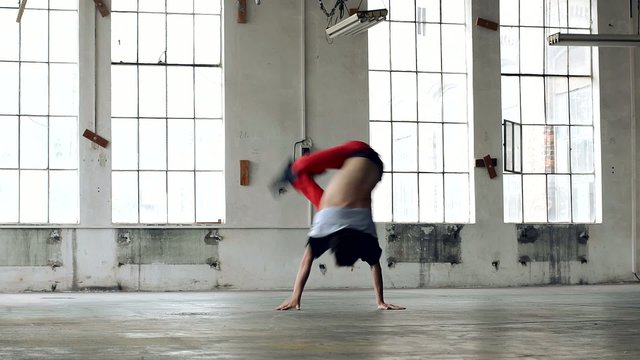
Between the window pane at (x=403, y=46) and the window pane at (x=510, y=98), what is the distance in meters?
1.44

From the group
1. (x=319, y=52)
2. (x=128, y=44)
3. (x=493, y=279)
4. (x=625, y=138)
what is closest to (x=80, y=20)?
(x=128, y=44)

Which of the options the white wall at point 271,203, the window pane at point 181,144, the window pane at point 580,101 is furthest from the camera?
the window pane at point 580,101

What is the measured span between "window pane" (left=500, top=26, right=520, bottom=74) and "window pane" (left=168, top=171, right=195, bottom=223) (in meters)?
5.08

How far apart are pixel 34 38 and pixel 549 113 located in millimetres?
7679

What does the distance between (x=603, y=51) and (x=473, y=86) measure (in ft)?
7.36

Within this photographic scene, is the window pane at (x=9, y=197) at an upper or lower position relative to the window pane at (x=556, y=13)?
lower

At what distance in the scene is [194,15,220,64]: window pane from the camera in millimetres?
14820

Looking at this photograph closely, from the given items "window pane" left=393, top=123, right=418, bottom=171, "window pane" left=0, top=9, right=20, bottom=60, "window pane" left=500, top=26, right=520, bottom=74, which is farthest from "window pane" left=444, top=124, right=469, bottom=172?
"window pane" left=0, top=9, right=20, bottom=60

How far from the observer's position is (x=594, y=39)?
12734 mm

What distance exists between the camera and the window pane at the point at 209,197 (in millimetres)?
14703

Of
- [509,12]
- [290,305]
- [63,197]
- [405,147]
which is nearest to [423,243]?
[405,147]

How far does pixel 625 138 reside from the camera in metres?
16.1

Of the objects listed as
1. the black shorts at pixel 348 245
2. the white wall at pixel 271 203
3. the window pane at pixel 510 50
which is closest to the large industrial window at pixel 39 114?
the white wall at pixel 271 203

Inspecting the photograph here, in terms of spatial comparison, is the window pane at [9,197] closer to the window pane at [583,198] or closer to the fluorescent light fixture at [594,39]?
the fluorescent light fixture at [594,39]
